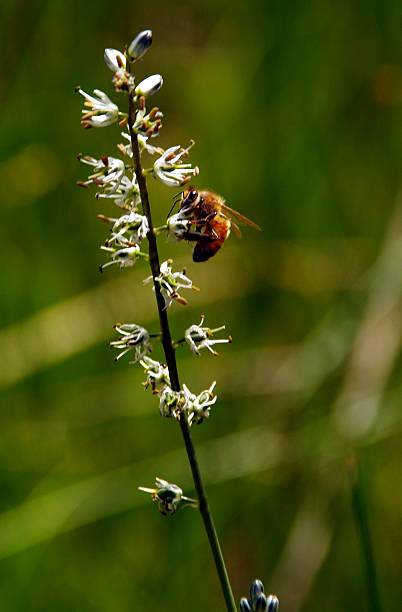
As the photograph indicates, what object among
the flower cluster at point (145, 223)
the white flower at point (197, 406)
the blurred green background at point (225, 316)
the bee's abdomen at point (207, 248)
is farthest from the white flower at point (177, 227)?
the blurred green background at point (225, 316)

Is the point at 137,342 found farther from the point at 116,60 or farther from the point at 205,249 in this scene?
the point at 116,60

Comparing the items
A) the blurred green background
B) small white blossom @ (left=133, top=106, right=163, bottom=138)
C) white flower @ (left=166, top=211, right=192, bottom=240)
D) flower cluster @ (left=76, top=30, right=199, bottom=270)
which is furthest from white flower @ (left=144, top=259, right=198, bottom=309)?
the blurred green background

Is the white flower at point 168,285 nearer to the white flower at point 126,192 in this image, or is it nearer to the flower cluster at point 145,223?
the flower cluster at point 145,223

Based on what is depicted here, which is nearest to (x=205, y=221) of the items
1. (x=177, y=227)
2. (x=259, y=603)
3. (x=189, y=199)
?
(x=189, y=199)

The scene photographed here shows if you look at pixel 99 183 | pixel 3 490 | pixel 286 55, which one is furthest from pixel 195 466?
pixel 286 55

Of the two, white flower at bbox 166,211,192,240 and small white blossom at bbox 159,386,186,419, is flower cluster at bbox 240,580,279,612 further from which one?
white flower at bbox 166,211,192,240

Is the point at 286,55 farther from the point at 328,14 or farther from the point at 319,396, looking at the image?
the point at 319,396
